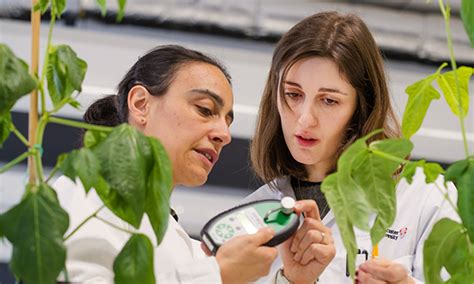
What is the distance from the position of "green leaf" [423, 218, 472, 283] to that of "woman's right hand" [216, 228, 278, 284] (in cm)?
28

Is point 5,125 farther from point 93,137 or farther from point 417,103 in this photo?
Answer: point 417,103

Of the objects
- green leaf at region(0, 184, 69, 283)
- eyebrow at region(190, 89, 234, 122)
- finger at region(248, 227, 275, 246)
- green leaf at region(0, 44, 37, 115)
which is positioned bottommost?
finger at region(248, 227, 275, 246)

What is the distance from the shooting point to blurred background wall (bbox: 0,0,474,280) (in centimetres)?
374

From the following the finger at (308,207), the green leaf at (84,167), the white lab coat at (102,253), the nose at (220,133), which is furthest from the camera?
the nose at (220,133)

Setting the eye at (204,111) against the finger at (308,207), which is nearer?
the finger at (308,207)

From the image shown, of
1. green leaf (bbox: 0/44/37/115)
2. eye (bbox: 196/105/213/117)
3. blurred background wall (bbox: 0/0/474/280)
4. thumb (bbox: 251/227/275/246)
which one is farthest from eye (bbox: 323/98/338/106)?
blurred background wall (bbox: 0/0/474/280)

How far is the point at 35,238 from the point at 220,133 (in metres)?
0.67

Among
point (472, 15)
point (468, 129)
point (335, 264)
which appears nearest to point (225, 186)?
point (468, 129)

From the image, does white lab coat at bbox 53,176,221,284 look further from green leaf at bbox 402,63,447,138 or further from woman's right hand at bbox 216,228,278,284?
green leaf at bbox 402,63,447,138

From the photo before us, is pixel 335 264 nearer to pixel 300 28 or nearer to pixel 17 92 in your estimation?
pixel 300 28

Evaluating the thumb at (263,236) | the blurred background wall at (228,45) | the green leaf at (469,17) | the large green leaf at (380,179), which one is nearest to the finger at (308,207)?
the thumb at (263,236)

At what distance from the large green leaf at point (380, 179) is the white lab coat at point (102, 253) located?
0.95 feet

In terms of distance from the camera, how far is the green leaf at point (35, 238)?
2.92 feet

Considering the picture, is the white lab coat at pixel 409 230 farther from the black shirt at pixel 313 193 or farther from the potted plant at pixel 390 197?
the potted plant at pixel 390 197
